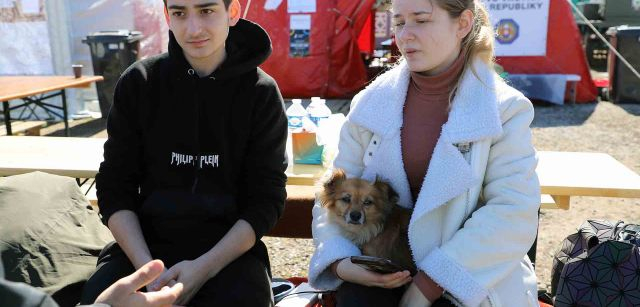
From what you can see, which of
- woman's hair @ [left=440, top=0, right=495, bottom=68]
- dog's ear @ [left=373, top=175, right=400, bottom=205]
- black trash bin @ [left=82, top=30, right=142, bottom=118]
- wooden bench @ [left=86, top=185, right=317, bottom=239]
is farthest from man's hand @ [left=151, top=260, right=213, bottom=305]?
black trash bin @ [left=82, top=30, right=142, bottom=118]

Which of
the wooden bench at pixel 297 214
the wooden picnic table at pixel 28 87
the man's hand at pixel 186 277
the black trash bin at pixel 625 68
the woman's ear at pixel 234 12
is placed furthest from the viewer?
the black trash bin at pixel 625 68

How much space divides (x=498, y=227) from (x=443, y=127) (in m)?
0.38

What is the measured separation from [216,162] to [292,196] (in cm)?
110

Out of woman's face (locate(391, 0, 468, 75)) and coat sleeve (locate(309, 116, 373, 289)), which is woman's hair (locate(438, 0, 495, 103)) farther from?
coat sleeve (locate(309, 116, 373, 289))

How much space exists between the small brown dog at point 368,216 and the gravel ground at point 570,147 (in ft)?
6.04

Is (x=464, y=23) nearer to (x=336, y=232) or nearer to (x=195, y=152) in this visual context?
(x=336, y=232)

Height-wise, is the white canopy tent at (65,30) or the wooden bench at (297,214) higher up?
the white canopy tent at (65,30)

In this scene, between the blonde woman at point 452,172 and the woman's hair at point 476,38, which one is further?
the woman's hair at point 476,38

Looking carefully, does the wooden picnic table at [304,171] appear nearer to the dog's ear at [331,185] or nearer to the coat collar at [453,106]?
the dog's ear at [331,185]

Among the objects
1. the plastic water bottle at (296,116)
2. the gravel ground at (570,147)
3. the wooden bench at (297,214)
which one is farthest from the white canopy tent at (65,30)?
the plastic water bottle at (296,116)

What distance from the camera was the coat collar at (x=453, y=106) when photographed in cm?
204

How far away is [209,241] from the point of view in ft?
7.09

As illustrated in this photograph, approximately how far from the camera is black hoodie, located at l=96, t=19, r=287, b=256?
2.19 metres

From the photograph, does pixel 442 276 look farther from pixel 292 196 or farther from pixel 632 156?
pixel 632 156
